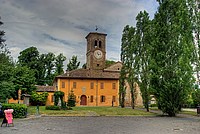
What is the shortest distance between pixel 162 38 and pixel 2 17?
16.1 m

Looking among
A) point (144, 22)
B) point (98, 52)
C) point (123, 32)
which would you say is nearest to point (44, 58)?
point (98, 52)

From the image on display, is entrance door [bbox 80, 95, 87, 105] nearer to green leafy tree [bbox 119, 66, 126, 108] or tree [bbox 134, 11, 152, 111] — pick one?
green leafy tree [bbox 119, 66, 126, 108]

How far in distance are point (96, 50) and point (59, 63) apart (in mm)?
15694

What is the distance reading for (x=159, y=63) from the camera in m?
26.2

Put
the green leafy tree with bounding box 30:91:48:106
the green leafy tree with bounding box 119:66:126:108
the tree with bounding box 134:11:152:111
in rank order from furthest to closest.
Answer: the green leafy tree with bounding box 30:91:48:106 < the green leafy tree with bounding box 119:66:126:108 < the tree with bounding box 134:11:152:111

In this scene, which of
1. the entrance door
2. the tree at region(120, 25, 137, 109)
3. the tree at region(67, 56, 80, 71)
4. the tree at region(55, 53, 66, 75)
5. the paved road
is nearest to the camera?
the paved road

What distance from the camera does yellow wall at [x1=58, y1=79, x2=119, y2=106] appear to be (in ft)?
152

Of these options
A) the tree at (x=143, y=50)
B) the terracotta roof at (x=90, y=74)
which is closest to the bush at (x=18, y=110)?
the tree at (x=143, y=50)

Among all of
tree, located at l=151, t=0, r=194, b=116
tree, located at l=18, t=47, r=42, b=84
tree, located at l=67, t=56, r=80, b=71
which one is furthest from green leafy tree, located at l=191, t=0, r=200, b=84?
tree, located at l=67, t=56, r=80, b=71

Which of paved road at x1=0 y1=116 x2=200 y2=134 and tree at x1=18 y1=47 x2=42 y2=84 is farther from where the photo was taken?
tree at x1=18 y1=47 x2=42 y2=84

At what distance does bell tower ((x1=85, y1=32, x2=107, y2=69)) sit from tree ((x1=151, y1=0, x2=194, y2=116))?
27.8 meters

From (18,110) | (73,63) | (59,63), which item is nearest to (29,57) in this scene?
(59,63)

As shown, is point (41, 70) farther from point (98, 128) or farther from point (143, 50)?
point (98, 128)

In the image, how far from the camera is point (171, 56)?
25.9 m
